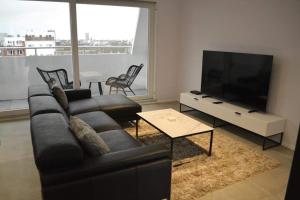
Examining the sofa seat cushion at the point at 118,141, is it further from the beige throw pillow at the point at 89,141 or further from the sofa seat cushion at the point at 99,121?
the beige throw pillow at the point at 89,141

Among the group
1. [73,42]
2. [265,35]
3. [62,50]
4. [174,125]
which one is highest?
[265,35]

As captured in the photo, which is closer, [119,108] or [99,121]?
[99,121]

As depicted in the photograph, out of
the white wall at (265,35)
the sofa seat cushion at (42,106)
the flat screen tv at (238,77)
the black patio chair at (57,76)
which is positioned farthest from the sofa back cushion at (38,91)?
the white wall at (265,35)

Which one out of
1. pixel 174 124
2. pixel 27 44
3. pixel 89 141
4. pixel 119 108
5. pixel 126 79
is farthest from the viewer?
pixel 126 79

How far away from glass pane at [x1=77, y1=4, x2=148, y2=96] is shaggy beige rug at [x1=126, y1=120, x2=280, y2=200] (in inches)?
78.6

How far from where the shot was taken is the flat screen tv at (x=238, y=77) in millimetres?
3604

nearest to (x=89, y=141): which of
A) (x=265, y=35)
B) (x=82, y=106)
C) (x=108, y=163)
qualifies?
(x=108, y=163)

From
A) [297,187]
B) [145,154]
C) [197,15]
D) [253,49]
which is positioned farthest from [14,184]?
[197,15]

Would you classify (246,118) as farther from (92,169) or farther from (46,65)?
(46,65)

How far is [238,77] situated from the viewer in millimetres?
4012

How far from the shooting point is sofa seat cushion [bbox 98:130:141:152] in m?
2.41

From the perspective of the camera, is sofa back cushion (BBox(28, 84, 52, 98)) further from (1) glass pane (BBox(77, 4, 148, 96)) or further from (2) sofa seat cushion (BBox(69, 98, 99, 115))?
(1) glass pane (BBox(77, 4, 148, 96))

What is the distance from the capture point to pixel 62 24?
4.63 metres

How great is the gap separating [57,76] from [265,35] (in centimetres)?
368
